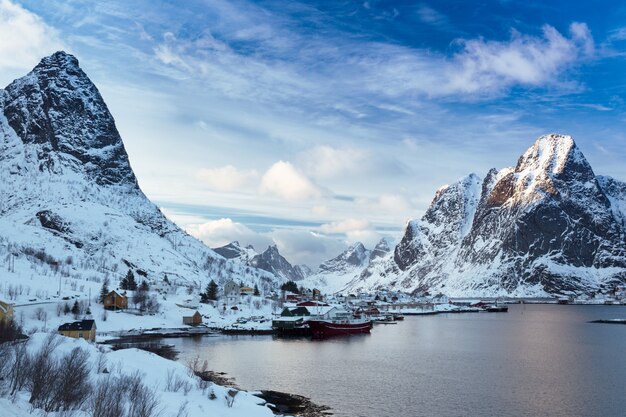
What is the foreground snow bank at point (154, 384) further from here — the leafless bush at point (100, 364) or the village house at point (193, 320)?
the village house at point (193, 320)

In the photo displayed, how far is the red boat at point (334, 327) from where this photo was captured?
13800 cm

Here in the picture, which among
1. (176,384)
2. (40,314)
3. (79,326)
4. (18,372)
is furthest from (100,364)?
(40,314)

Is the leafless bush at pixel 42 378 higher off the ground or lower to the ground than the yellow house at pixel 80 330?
higher

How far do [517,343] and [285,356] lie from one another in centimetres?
5151

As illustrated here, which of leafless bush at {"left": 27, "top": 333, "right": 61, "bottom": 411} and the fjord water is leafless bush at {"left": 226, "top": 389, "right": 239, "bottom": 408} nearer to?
the fjord water

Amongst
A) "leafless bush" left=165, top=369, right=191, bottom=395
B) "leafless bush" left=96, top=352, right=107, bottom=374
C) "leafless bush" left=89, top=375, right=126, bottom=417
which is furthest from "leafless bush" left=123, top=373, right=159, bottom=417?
"leafless bush" left=165, top=369, right=191, bottom=395

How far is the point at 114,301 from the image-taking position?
13425 centimetres

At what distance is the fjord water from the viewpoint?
51.9m

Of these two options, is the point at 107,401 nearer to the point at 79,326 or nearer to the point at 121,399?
the point at 121,399

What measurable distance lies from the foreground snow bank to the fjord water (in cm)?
1213

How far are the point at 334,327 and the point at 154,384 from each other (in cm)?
10486

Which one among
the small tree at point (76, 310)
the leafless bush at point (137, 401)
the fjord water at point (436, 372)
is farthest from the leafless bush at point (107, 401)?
the small tree at point (76, 310)

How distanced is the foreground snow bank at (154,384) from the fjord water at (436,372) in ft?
39.8

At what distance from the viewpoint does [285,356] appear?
89562 millimetres
